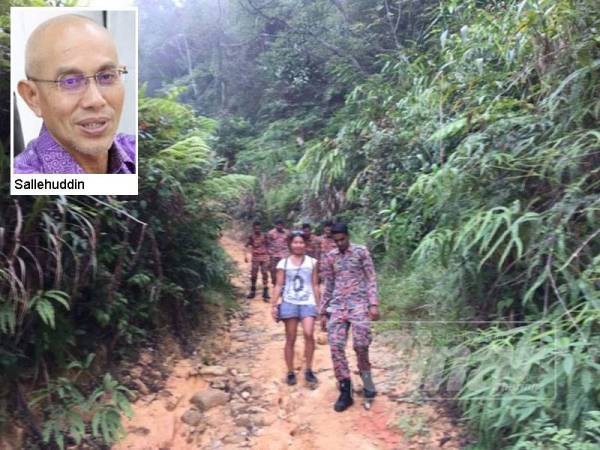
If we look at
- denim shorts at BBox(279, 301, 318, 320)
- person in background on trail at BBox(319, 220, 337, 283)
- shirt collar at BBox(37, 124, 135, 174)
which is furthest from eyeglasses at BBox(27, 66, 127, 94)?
person in background on trail at BBox(319, 220, 337, 283)

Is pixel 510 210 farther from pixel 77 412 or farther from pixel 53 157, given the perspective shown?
pixel 77 412

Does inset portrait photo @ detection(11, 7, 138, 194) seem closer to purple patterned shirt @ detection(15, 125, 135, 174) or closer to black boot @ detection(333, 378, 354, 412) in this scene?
purple patterned shirt @ detection(15, 125, 135, 174)

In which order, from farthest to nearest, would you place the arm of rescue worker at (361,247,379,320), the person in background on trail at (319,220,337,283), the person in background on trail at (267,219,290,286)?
the person in background on trail at (267,219,290,286) → the person in background on trail at (319,220,337,283) → the arm of rescue worker at (361,247,379,320)

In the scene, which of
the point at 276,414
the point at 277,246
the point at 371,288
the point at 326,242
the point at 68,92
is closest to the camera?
the point at 68,92

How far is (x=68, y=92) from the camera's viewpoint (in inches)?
153

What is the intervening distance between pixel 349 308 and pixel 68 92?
2716 millimetres

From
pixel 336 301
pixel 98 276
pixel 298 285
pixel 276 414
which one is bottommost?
pixel 276 414

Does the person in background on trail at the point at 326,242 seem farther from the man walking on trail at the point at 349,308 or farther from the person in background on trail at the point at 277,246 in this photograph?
the man walking on trail at the point at 349,308

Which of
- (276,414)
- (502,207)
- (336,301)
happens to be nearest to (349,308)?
(336,301)

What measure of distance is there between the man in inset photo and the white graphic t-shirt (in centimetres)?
190

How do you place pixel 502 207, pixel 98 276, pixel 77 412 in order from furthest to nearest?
pixel 98 276 → pixel 502 207 → pixel 77 412

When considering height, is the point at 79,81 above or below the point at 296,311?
above

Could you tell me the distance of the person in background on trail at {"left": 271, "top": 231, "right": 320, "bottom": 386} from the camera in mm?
4969

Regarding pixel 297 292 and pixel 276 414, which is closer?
pixel 276 414
